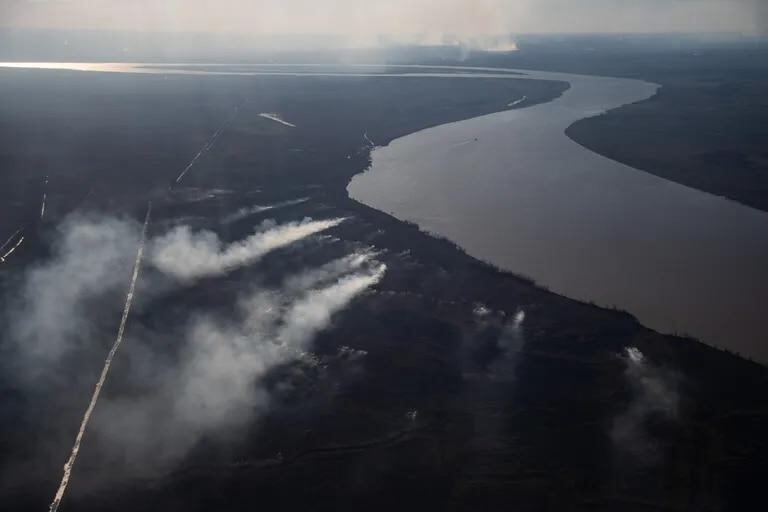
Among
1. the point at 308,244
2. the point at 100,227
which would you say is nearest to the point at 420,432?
the point at 308,244

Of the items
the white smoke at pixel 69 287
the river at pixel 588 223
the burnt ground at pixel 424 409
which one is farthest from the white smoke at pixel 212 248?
the river at pixel 588 223

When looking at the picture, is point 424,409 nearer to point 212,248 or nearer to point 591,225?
point 212,248

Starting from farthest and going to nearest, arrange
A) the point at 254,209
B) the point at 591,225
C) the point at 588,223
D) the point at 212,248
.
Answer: the point at 254,209
the point at 588,223
the point at 591,225
the point at 212,248

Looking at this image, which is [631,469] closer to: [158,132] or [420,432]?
[420,432]

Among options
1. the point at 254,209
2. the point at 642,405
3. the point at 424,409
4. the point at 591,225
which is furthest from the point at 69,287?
the point at 591,225

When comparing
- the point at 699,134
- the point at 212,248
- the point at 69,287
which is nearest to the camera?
the point at 69,287

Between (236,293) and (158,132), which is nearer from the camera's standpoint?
(236,293)

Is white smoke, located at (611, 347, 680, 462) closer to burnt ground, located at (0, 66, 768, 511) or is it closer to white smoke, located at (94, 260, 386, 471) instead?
burnt ground, located at (0, 66, 768, 511)

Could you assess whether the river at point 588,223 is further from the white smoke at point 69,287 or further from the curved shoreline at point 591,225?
the white smoke at point 69,287
